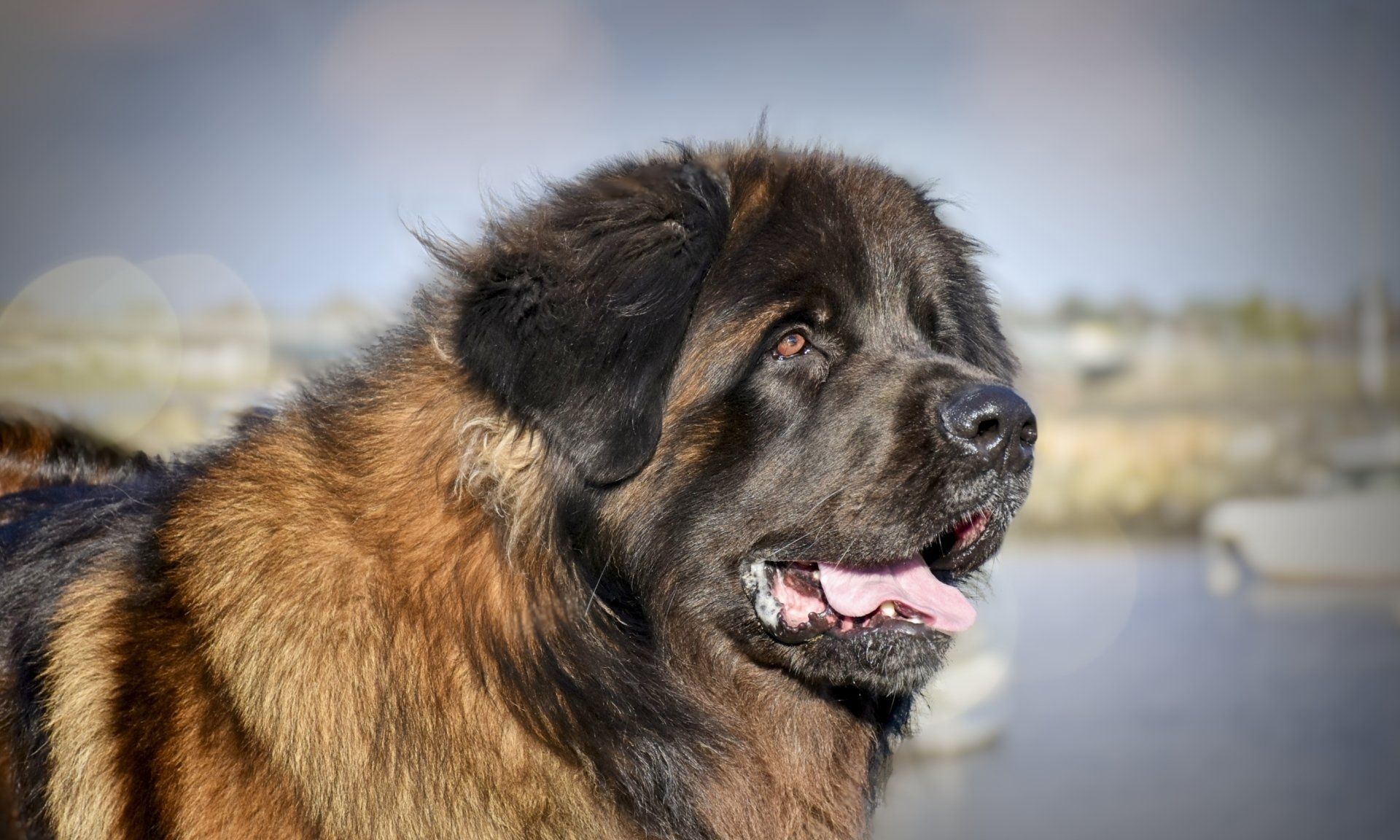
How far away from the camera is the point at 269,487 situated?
2.47 meters

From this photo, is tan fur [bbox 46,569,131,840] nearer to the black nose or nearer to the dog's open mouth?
the dog's open mouth

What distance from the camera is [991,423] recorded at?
2426 millimetres

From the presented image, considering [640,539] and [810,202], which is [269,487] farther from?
[810,202]

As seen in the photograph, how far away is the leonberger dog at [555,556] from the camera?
2262 mm

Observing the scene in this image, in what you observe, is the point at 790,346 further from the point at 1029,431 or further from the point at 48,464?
the point at 48,464

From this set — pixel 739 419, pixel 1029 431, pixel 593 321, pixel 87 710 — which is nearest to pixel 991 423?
pixel 1029 431

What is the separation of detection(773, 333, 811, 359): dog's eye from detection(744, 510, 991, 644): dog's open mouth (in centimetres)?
52

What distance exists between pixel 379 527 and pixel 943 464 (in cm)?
136

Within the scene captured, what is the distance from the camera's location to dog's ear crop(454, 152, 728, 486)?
7.41ft

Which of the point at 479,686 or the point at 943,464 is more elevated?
the point at 943,464

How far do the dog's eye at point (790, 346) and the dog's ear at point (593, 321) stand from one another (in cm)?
25

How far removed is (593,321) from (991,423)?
3.25ft

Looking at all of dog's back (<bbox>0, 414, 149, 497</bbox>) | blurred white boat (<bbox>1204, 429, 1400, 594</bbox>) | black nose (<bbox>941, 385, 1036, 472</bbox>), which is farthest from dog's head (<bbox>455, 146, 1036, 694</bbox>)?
blurred white boat (<bbox>1204, 429, 1400, 594</bbox>)

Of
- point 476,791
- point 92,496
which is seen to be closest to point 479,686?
point 476,791
